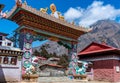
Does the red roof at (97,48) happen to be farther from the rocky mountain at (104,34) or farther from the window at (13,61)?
the rocky mountain at (104,34)

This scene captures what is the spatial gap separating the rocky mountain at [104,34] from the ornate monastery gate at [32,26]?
81472mm

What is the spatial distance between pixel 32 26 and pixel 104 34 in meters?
114

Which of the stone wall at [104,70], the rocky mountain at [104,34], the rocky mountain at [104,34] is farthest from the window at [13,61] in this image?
the rocky mountain at [104,34]

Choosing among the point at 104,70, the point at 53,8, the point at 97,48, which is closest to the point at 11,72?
the point at 53,8

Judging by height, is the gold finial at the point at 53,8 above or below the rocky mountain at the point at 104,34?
below

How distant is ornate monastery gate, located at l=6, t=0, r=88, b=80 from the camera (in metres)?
13.2

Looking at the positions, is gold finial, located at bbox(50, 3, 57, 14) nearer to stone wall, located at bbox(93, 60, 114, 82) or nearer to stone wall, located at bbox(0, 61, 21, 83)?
stone wall, located at bbox(0, 61, 21, 83)

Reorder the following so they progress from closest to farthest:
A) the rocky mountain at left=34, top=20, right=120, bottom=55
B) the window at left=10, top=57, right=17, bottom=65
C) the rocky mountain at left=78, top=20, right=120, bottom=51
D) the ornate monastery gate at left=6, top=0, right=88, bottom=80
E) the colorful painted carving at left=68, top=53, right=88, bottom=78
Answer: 1. the window at left=10, top=57, right=17, bottom=65
2. the ornate monastery gate at left=6, top=0, right=88, bottom=80
3. the colorful painted carving at left=68, top=53, right=88, bottom=78
4. the rocky mountain at left=34, top=20, right=120, bottom=55
5. the rocky mountain at left=78, top=20, right=120, bottom=51

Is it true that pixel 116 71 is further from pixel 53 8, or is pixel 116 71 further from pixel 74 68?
pixel 53 8

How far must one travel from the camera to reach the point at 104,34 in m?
124

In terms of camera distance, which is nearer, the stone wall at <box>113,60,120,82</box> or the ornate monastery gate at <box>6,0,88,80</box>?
the ornate monastery gate at <box>6,0,88,80</box>

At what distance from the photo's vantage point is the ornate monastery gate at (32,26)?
13188 mm

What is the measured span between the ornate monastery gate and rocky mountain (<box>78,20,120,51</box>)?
267 ft

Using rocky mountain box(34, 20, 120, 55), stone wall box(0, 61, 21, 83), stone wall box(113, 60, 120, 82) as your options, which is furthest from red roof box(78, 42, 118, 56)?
rocky mountain box(34, 20, 120, 55)
